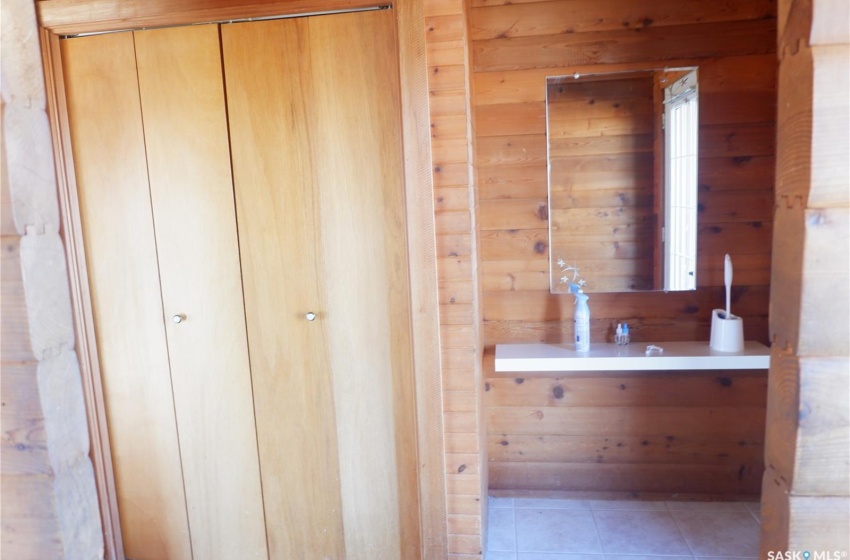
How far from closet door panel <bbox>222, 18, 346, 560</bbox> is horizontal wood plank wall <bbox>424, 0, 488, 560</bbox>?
0.41m

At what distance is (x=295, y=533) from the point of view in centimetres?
205

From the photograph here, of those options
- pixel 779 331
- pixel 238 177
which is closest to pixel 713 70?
pixel 779 331

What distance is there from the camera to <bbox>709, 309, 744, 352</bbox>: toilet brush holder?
219 cm

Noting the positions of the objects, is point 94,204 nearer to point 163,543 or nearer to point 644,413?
point 163,543

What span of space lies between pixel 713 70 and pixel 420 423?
71.9 inches

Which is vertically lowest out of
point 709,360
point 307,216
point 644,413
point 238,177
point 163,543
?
point 163,543

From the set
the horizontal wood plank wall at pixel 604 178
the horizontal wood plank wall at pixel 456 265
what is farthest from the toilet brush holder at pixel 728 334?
the horizontal wood plank wall at pixel 456 265

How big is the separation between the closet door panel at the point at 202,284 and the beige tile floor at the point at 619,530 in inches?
40.8

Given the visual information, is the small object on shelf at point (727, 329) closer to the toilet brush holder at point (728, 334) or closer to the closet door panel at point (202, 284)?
the toilet brush holder at point (728, 334)

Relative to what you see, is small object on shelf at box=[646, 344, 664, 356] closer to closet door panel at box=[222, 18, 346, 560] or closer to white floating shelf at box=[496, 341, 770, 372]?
white floating shelf at box=[496, 341, 770, 372]

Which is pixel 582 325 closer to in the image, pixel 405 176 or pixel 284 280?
pixel 405 176

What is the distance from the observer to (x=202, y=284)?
6.45 ft

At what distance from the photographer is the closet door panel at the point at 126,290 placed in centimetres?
193

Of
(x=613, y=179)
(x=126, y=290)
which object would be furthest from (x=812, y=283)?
(x=126, y=290)
